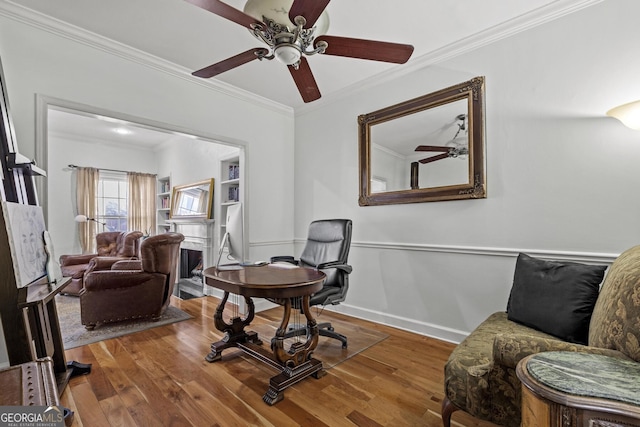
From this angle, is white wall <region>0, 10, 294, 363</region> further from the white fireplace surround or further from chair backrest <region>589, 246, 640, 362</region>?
chair backrest <region>589, 246, 640, 362</region>

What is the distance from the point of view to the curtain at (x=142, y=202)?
6.00 meters

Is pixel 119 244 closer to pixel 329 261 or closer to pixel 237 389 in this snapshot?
pixel 329 261

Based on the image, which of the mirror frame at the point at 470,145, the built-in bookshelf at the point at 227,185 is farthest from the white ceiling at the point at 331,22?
the built-in bookshelf at the point at 227,185

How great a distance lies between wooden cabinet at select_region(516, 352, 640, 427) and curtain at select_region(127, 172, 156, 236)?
6552mm

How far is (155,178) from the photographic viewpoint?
20.9ft

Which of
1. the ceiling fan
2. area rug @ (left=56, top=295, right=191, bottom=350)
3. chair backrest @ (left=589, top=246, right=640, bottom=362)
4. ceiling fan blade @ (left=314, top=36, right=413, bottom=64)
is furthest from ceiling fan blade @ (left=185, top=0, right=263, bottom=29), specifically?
area rug @ (left=56, top=295, right=191, bottom=350)

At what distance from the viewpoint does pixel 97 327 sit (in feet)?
9.67

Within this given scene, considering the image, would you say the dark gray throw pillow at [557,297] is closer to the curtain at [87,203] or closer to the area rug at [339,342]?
the area rug at [339,342]

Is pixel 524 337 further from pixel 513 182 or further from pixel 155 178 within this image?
pixel 155 178

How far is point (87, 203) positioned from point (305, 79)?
544 centimetres

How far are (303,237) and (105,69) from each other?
268 cm

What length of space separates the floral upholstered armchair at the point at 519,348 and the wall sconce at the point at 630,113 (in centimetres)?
78

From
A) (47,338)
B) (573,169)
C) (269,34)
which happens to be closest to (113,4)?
(269,34)

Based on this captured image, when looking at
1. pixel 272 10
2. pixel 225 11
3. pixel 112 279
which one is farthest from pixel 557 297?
pixel 112 279
